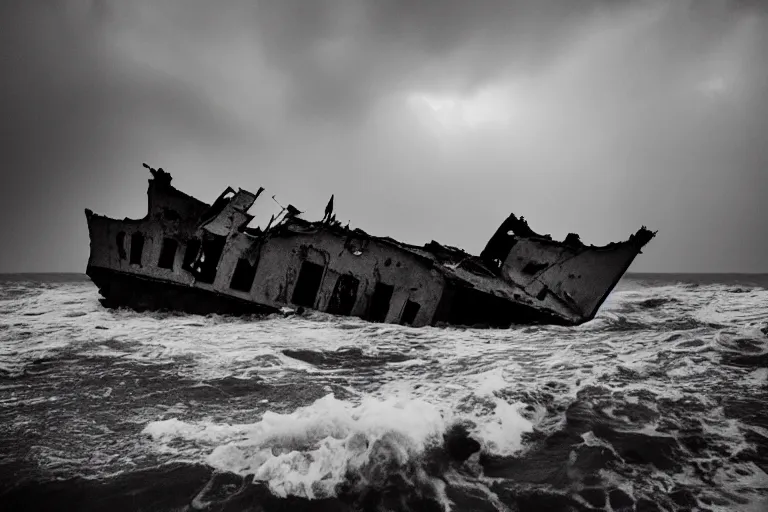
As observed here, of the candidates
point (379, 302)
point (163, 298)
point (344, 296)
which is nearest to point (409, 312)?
point (379, 302)

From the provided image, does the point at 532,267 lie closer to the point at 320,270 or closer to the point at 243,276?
the point at 320,270

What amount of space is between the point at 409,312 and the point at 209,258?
665cm

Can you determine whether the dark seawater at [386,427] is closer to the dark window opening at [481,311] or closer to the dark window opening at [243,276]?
the dark window opening at [481,311]

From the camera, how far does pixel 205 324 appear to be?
11.4m

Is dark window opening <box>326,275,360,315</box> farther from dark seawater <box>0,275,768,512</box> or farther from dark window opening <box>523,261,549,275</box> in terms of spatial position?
dark window opening <box>523,261,549,275</box>

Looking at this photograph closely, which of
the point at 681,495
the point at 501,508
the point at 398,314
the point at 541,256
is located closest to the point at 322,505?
the point at 501,508

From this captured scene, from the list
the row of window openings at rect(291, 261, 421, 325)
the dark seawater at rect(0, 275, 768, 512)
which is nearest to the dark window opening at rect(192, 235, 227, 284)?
the row of window openings at rect(291, 261, 421, 325)

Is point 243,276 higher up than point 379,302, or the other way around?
point 379,302

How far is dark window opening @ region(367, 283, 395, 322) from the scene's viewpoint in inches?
480

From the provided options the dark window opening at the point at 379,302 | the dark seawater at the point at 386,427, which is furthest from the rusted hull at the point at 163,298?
the dark seawater at the point at 386,427

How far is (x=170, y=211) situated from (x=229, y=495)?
38.5ft

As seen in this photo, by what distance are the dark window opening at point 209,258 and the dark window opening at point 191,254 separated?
153mm

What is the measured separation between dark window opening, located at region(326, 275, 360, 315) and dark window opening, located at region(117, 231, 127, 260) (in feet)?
22.9

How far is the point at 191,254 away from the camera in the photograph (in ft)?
41.9
